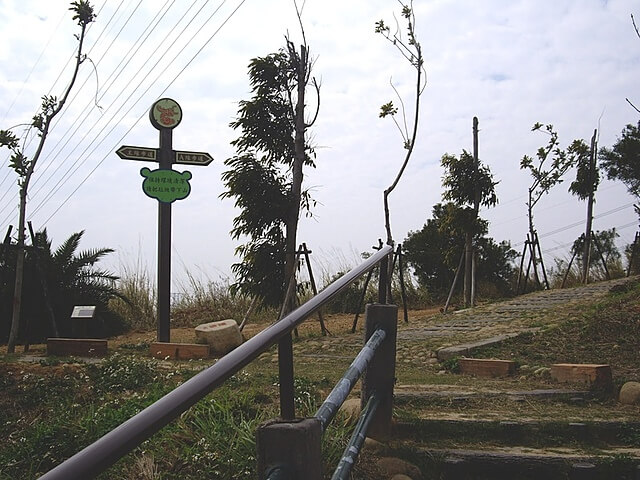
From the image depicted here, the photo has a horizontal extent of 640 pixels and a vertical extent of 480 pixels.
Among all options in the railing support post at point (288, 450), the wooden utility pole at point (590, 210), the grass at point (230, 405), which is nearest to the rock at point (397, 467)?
the grass at point (230, 405)

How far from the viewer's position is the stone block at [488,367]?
4.79 m

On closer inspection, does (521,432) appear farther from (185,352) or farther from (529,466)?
(185,352)

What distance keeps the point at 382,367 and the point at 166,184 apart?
5.48 meters

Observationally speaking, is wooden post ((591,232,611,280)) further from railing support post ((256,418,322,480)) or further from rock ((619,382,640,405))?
railing support post ((256,418,322,480))

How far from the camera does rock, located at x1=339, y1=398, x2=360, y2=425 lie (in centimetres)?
281

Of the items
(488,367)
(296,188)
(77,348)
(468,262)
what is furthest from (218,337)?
(468,262)

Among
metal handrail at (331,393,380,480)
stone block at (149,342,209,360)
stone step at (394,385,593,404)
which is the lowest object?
stone step at (394,385,593,404)

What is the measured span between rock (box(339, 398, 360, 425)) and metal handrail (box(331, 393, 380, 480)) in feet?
0.81

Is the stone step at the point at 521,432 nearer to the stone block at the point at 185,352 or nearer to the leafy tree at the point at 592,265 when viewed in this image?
the stone block at the point at 185,352

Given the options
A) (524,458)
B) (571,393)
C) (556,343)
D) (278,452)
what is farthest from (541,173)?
(278,452)

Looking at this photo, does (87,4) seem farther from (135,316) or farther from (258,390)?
(258,390)

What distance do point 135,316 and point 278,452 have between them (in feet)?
35.4

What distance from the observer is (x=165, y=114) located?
25.7ft

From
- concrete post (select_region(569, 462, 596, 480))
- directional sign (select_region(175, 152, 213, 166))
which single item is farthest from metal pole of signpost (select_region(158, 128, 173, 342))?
concrete post (select_region(569, 462, 596, 480))
